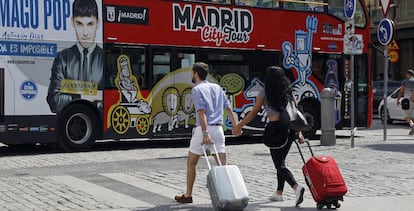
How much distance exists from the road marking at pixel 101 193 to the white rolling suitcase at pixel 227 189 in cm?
117

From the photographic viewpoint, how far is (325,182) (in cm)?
778

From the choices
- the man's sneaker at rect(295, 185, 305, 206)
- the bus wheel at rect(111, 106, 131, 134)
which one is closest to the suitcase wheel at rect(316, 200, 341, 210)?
the man's sneaker at rect(295, 185, 305, 206)

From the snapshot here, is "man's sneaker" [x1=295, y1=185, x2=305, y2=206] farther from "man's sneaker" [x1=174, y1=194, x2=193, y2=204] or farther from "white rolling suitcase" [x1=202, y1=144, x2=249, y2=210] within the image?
"man's sneaker" [x1=174, y1=194, x2=193, y2=204]

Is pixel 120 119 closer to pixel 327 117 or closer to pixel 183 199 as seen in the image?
pixel 327 117

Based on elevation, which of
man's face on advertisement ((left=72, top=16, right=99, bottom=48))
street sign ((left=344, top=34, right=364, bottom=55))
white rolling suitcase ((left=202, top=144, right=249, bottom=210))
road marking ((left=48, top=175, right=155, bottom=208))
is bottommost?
road marking ((left=48, top=175, right=155, bottom=208))

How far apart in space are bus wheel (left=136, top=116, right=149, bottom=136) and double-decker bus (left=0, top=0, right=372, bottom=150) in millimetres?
22

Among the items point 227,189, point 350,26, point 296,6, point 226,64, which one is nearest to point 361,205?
point 227,189

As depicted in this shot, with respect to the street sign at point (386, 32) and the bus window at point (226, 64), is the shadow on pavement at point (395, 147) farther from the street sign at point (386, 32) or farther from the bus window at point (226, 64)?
Answer: the bus window at point (226, 64)

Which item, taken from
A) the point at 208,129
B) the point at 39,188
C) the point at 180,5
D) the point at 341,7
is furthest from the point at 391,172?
the point at 341,7

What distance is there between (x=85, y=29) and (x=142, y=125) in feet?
8.01

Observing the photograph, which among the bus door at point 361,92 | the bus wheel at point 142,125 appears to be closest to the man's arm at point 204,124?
the bus wheel at point 142,125

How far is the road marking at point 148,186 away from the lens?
347 inches

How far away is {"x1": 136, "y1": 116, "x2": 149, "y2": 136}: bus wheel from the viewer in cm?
1520

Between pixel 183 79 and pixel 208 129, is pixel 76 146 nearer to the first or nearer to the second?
pixel 183 79
